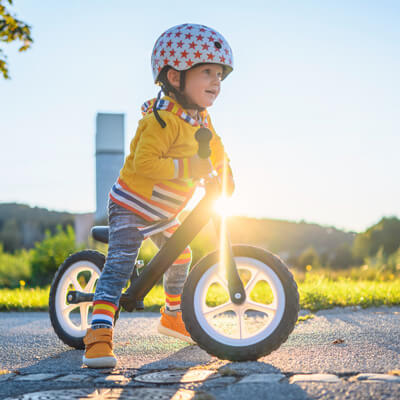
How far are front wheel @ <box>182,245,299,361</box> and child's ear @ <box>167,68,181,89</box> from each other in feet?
3.20

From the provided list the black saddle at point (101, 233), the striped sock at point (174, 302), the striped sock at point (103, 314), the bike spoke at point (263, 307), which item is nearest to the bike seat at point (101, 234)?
the black saddle at point (101, 233)

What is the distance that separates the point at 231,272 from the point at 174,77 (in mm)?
1130

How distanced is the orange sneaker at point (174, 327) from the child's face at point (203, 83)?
1301 millimetres

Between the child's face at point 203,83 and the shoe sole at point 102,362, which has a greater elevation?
the child's face at point 203,83

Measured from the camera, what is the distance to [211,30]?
2775 mm

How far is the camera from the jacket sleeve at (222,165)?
2732 mm

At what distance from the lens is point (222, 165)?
114 inches

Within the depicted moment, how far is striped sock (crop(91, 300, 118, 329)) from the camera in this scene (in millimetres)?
2633

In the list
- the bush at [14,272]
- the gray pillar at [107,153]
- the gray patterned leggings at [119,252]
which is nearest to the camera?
the gray patterned leggings at [119,252]

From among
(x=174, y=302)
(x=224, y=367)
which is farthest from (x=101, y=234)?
(x=224, y=367)

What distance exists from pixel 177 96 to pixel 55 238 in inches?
293

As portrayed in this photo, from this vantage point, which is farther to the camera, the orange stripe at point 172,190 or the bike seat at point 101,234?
the bike seat at point 101,234

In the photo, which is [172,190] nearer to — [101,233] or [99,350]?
[101,233]

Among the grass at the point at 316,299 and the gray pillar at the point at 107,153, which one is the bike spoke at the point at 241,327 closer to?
the grass at the point at 316,299
